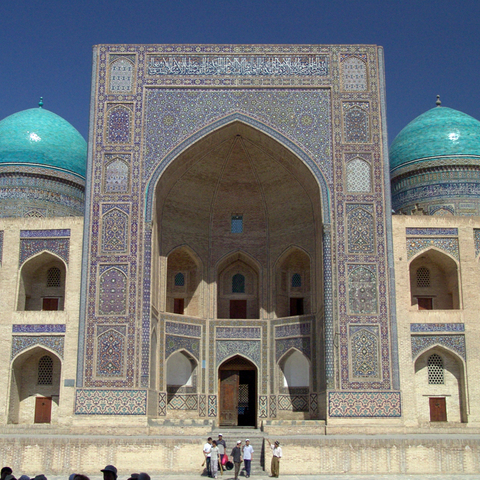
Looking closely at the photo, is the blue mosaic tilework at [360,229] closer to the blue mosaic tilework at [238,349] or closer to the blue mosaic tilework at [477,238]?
the blue mosaic tilework at [477,238]

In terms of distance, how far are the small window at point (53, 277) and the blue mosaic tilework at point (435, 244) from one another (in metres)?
7.10

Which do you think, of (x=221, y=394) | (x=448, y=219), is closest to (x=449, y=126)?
(x=448, y=219)

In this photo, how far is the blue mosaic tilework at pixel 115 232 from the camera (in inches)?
508

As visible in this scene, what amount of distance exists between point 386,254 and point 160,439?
5.36 m

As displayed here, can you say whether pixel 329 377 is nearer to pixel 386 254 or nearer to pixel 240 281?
pixel 386 254

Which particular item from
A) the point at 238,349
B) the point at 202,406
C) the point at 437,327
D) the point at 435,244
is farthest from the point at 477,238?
the point at 202,406

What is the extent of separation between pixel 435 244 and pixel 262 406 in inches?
188

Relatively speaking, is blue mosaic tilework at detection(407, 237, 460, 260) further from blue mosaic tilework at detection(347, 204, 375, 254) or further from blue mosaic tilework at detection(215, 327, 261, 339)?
blue mosaic tilework at detection(215, 327, 261, 339)

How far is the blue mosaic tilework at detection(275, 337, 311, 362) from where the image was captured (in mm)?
14070

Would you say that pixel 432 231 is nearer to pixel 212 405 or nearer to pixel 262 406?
pixel 262 406

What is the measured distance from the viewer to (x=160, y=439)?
10.5 meters

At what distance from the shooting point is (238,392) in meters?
14.5

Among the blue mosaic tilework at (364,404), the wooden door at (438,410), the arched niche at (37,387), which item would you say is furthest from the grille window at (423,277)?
the arched niche at (37,387)

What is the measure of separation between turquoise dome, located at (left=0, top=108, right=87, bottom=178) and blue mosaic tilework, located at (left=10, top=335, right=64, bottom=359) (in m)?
5.80
